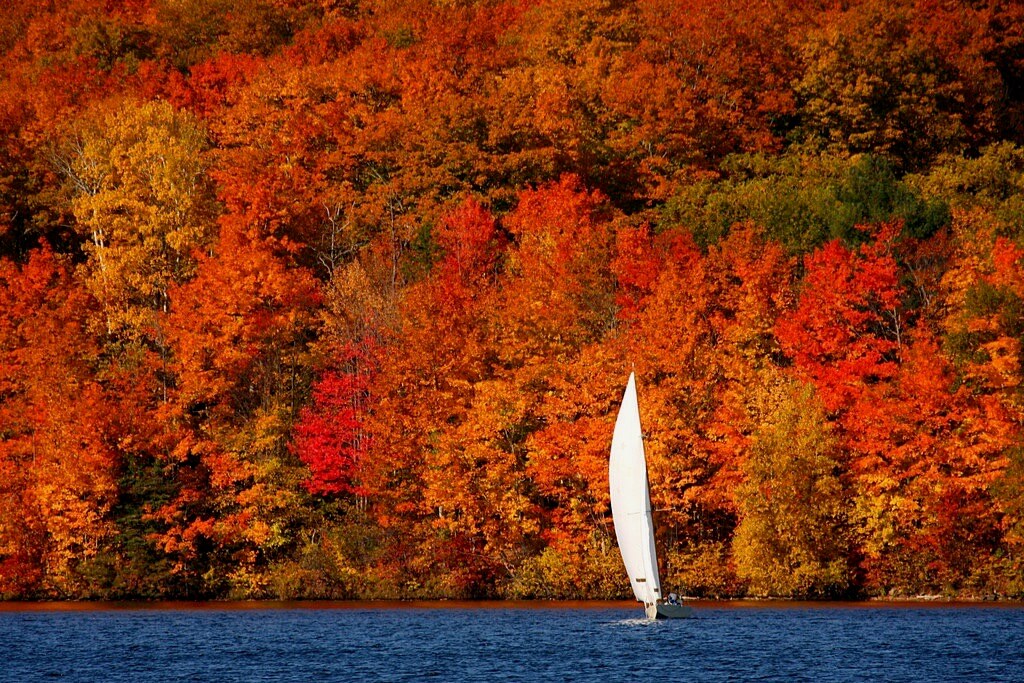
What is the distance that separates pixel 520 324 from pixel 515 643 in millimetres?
22047

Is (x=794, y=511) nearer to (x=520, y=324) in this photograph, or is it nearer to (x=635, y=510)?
(x=635, y=510)

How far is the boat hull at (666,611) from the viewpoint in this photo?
2292 inches

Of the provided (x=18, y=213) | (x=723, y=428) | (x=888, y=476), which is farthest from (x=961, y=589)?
(x=18, y=213)

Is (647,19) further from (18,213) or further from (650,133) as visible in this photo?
(18,213)

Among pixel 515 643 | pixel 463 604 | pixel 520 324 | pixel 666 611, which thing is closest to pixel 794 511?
pixel 666 611

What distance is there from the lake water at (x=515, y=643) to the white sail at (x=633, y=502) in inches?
66.0

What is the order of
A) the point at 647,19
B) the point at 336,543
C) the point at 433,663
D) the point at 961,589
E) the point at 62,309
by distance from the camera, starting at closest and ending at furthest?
the point at 433,663, the point at 961,589, the point at 336,543, the point at 62,309, the point at 647,19

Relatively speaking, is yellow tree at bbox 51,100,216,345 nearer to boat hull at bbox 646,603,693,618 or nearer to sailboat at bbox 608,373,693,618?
sailboat at bbox 608,373,693,618

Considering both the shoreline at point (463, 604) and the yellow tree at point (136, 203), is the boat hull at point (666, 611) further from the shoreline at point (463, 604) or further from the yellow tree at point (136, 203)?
the yellow tree at point (136, 203)

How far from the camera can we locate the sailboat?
191 feet

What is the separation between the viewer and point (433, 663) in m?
46.7

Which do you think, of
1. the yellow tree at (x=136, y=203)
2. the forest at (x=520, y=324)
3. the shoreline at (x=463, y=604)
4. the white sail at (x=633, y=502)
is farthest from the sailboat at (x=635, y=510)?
the yellow tree at (x=136, y=203)

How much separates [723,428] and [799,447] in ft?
11.7

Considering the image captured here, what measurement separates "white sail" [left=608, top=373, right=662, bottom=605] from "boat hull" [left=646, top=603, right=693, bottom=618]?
0.84ft
